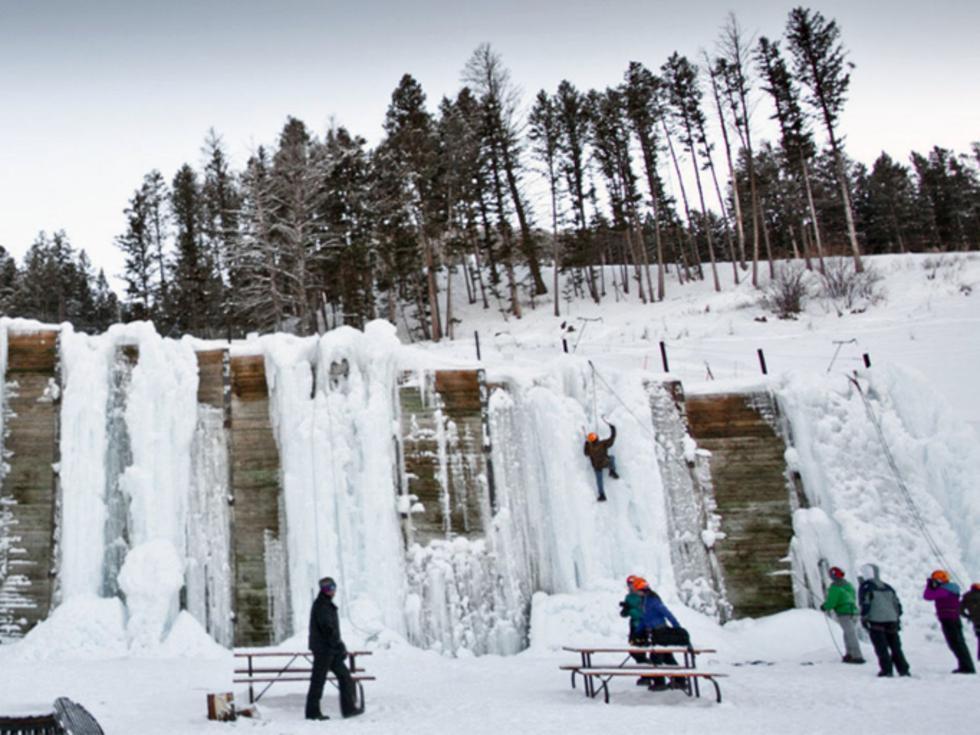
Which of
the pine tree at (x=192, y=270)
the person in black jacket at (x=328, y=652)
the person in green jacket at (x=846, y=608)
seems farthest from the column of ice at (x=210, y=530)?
the pine tree at (x=192, y=270)

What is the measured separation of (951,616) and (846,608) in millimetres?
1296

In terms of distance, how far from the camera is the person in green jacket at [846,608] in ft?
27.9

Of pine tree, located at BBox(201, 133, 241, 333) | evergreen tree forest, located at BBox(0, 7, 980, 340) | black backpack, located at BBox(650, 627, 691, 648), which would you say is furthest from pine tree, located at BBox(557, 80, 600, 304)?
black backpack, located at BBox(650, 627, 691, 648)

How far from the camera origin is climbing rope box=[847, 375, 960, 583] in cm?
1016

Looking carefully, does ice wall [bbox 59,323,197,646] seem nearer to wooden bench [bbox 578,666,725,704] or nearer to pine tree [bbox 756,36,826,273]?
wooden bench [bbox 578,666,725,704]

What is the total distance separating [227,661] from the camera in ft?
30.5

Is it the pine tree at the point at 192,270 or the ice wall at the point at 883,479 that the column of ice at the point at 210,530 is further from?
the pine tree at the point at 192,270

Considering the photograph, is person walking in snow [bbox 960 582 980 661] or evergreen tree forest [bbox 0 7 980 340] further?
evergreen tree forest [bbox 0 7 980 340]

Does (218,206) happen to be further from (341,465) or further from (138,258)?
(341,465)

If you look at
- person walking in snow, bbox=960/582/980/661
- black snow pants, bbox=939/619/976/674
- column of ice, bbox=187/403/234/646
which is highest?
column of ice, bbox=187/403/234/646

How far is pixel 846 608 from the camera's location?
8500mm

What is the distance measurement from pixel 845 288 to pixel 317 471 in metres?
17.6

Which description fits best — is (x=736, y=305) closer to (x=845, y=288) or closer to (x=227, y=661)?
(x=845, y=288)

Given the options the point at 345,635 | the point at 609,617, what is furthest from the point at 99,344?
the point at 609,617
